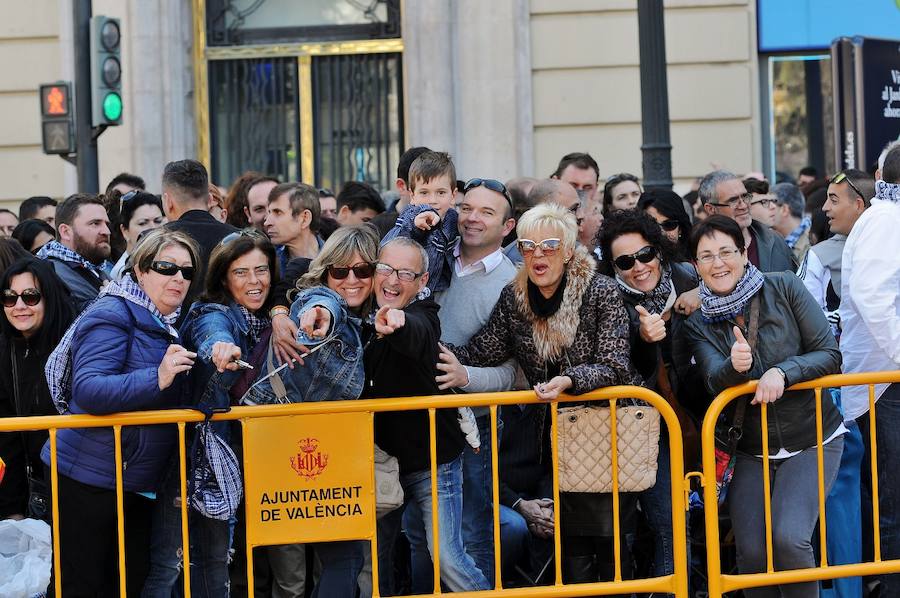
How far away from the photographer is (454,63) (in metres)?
13.5

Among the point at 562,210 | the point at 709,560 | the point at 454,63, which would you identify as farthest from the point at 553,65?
the point at 709,560

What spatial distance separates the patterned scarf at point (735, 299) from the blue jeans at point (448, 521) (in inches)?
53.0

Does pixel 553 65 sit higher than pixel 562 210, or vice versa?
pixel 553 65

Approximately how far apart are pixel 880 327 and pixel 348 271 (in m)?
2.48

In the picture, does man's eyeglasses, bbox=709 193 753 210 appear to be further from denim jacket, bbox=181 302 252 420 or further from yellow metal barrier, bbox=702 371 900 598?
denim jacket, bbox=181 302 252 420

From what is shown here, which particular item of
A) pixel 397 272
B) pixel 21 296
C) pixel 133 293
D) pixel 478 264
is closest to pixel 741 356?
pixel 478 264

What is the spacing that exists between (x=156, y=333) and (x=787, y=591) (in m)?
3.07

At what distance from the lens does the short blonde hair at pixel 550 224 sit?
6.29m

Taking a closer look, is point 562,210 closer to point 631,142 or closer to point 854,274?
point 854,274

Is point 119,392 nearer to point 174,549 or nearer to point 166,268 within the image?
point 166,268

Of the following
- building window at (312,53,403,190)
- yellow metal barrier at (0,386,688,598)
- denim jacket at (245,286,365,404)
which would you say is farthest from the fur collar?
building window at (312,53,403,190)

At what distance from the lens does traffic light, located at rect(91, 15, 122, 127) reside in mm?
11812

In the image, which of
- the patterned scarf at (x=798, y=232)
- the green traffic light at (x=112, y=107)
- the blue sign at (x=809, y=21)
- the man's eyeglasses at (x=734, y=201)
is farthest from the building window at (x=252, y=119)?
the man's eyeglasses at (x=734, y=201)

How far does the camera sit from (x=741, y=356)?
5.98 m
